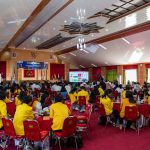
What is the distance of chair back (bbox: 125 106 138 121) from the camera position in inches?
265

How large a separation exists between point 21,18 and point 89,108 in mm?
5062

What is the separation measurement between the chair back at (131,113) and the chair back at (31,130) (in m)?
3.17

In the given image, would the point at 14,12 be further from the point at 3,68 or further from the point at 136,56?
the point at 3,68

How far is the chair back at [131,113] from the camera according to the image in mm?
6738

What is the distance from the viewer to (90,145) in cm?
577

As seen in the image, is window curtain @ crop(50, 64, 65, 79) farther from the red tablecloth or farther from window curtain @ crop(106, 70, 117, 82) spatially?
the red tablecloth

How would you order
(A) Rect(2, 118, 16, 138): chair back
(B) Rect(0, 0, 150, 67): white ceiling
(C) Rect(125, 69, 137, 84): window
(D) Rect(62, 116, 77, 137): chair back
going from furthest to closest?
(C) Rect(125, 69, 137, 84): window < (B) Rect(0, 0, 150, 67): white ceiling < (D) Rect(62, 116, 77, 137): chair back < (A) Rect(2, 118, 16, 138): chair back

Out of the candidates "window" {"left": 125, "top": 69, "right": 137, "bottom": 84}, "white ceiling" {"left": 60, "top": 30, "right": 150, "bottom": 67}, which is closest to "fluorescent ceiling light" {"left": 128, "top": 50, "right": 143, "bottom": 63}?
"white ceiling" {"left": 60, "top": 30, "right": 150, "bottom": 67}

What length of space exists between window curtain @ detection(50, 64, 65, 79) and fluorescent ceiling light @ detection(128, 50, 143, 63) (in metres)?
7.48

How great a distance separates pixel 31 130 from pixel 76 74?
1887cm

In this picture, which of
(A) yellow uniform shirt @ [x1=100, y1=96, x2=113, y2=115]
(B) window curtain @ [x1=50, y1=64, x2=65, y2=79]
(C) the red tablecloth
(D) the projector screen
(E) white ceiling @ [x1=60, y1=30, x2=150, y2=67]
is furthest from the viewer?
(D) the projector screen

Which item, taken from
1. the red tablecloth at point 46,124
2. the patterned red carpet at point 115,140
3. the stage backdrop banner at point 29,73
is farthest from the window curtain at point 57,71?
the red tablecloth at point 46,124

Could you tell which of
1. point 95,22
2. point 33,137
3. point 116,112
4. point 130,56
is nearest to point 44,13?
point 95,22

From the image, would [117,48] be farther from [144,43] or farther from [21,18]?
[21,18]
